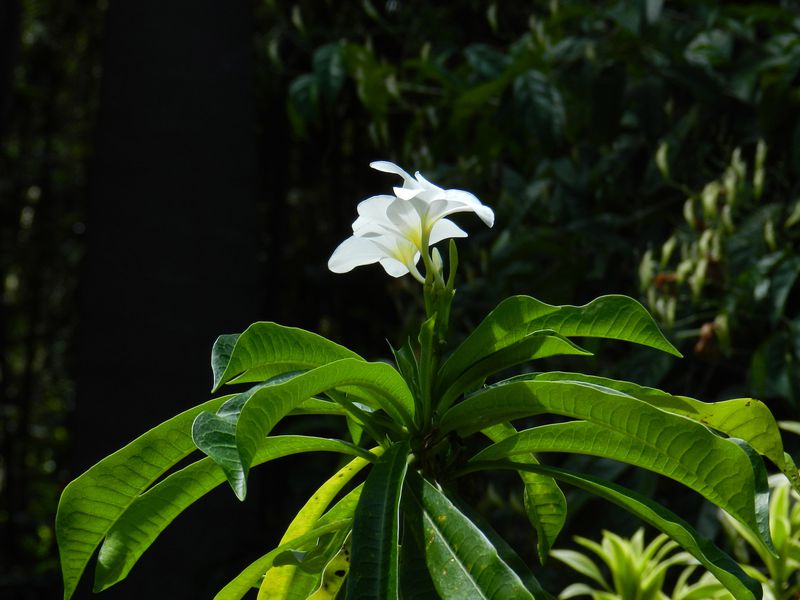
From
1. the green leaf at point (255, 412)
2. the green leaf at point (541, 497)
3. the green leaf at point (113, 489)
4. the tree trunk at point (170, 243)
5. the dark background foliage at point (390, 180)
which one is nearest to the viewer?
the green leaf at point (255, 412)

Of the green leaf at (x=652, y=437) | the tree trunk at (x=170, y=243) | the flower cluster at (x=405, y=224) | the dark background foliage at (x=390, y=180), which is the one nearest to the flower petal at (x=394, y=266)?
the flower cluster at (x=405, y=224)

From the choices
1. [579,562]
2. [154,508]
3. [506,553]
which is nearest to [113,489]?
[154,508]

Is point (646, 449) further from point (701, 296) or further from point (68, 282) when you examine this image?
point (68, 282)

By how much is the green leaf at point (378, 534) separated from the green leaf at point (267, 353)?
0.08 m

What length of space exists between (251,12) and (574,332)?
223 cm

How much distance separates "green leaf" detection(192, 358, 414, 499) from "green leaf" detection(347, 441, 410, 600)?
6cm

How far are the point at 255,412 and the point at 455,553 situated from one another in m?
0.16

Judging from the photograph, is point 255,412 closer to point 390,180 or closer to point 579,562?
point 579,562

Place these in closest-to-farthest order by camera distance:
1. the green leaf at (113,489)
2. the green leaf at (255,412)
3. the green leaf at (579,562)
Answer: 1. the green leaf at (255,412)
2. the green leaf at (113,489)
3. the green leaf at (579,562)

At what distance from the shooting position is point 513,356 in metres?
0.66

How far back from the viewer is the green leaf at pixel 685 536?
1.94ft

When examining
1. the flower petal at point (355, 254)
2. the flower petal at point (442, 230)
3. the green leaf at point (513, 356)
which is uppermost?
the flower petal at point (442, 230)

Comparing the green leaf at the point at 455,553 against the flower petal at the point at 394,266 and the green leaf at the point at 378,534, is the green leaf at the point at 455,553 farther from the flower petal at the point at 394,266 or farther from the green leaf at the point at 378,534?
the flower petal at the point at 394,266

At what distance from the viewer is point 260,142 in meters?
3.04
